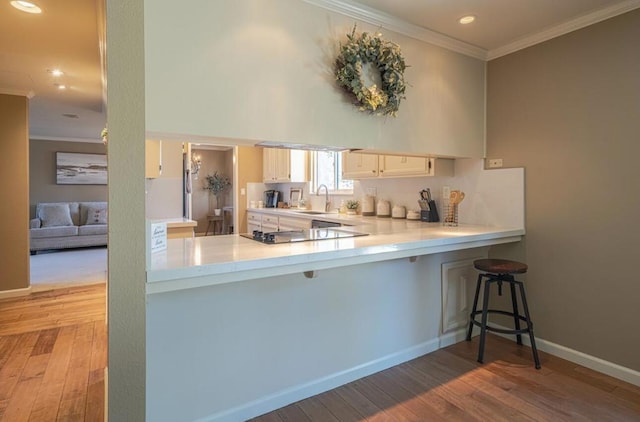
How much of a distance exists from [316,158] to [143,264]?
388cm

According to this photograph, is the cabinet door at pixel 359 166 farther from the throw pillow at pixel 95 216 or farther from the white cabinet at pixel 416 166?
the throw pillow at pixel 95 216

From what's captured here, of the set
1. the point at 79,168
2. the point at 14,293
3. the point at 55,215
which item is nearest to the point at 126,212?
the point at 14,293

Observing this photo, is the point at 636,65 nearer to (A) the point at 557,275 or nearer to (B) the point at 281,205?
(A) the point at 557,275

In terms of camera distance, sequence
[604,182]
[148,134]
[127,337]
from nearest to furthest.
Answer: [127,337], [148,134], [604,182]

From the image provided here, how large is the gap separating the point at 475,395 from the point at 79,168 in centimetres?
883

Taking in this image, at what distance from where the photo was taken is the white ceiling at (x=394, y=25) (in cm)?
222

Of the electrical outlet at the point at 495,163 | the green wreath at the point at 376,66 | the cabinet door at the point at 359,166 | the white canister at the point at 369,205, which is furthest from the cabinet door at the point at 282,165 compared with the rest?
the green wreath at the point at 376,66

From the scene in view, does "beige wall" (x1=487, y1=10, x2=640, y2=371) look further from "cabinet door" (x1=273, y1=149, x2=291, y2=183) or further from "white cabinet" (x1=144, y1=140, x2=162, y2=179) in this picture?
"white cabinet" (x1=144, y1=140, x2=162, y2=179)

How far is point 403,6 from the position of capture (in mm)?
2203

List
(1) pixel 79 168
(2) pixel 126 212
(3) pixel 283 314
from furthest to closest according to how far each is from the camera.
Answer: (1) pixel 79 168, (3) pixel 283 314, (2) pixel 126 212

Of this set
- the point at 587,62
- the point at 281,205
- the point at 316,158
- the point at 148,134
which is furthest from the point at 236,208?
the point at 587,62

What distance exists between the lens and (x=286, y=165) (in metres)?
5.41

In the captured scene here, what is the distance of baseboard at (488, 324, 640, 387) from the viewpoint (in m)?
2.31

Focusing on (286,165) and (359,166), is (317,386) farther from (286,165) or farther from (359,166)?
(286,165)
